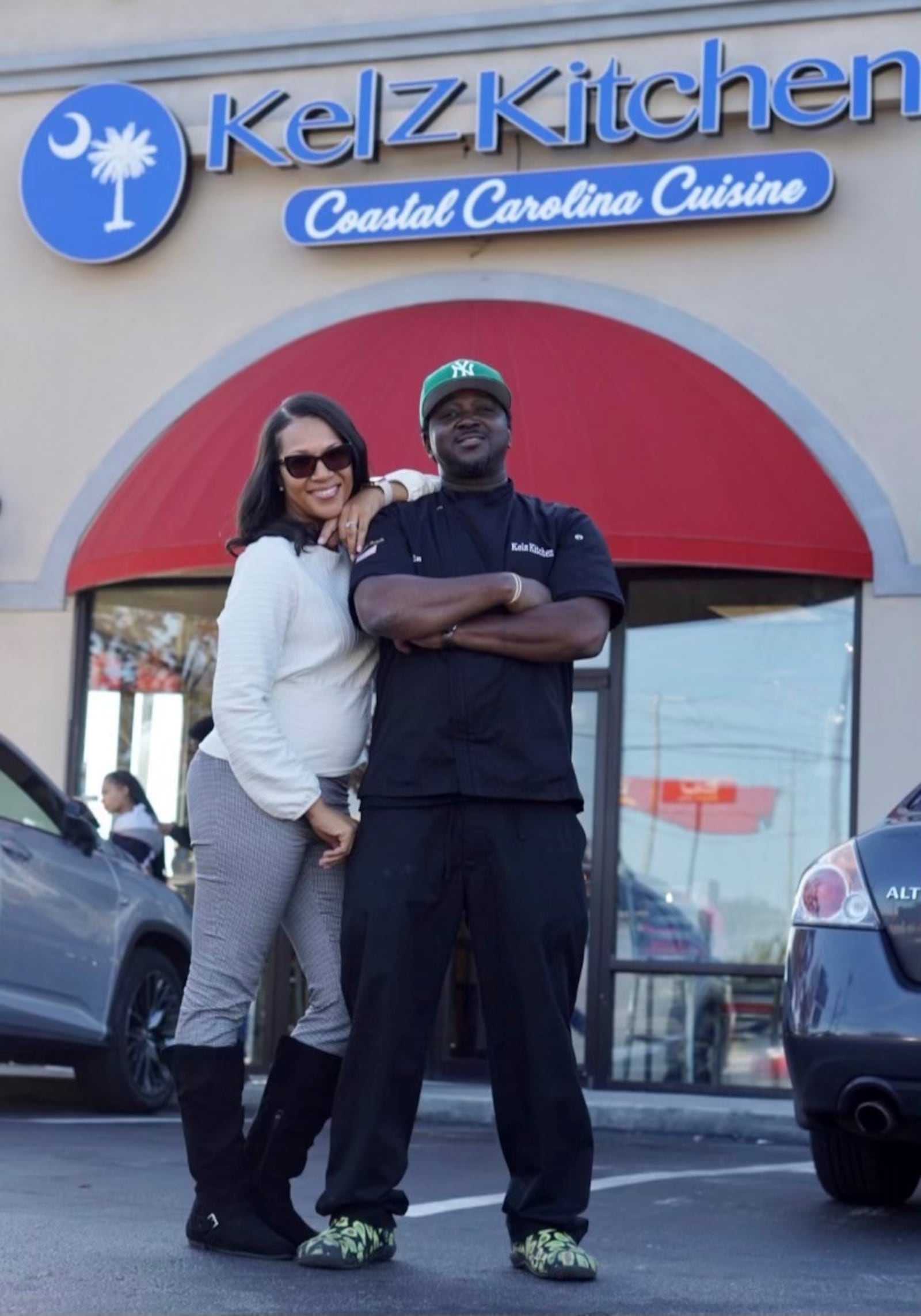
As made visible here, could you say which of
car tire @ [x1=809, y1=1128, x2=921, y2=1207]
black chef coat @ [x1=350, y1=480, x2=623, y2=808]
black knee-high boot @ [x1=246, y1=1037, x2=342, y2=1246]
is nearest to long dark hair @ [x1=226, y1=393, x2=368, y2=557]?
black chef coat @ [x1=350, y1=480, x2=623, y2=808]

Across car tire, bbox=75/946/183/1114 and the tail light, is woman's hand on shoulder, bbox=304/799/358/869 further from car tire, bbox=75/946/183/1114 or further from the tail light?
car tire, bbox=75/946/183/1114

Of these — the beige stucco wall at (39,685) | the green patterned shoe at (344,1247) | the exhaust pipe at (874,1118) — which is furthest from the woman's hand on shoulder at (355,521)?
the beige stucco wall at (39,685)

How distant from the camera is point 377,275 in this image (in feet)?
41.2

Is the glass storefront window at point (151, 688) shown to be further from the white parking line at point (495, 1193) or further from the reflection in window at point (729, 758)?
the white parking line at point (495, 1193)

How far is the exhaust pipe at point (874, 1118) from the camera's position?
538 cm

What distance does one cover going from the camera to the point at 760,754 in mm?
11633

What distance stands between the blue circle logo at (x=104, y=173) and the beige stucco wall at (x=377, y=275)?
0.17 m

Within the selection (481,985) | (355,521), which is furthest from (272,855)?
(355,521)

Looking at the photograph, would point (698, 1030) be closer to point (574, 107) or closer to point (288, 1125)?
point (574, 107)

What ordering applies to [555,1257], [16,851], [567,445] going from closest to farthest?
[555,1257] → [16,851] → [567,445]

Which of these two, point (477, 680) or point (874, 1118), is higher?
point (477, 680)

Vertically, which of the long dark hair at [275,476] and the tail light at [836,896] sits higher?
the long dark hair at [275,476]

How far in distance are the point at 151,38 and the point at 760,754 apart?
598 centimetres

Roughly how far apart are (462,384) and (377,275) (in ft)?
26.6
